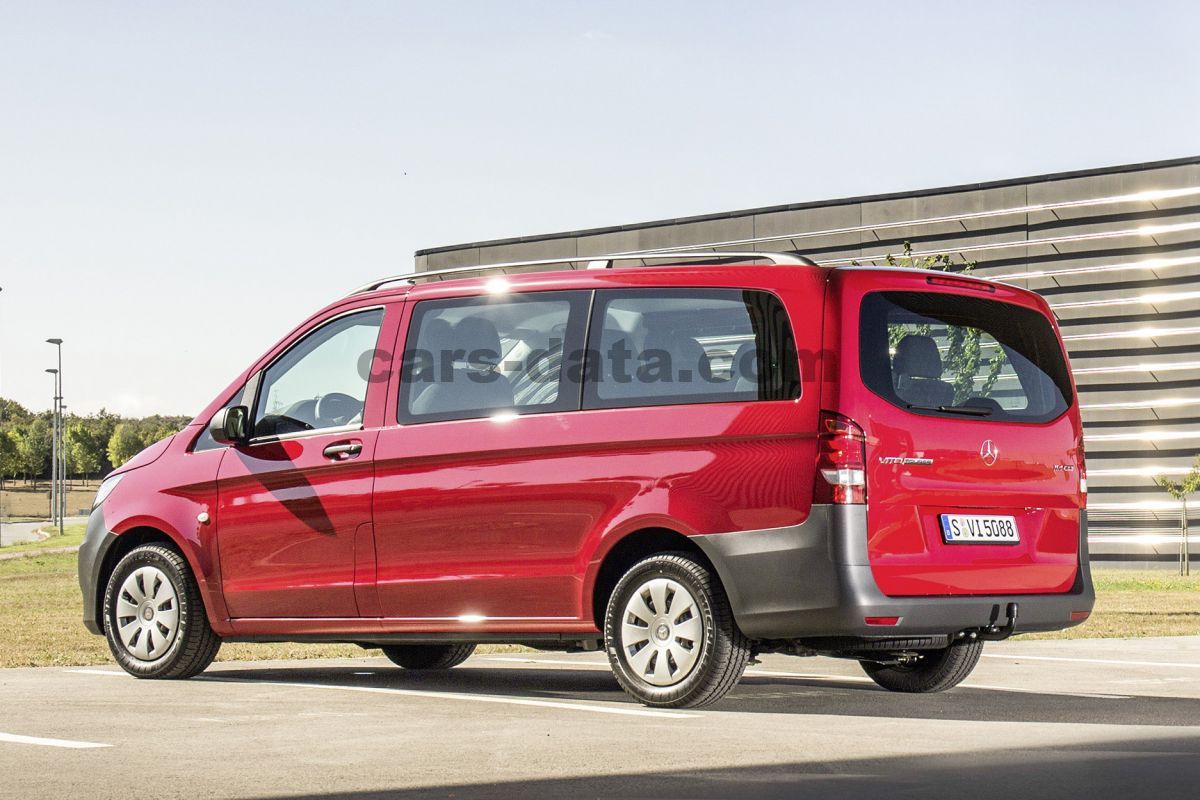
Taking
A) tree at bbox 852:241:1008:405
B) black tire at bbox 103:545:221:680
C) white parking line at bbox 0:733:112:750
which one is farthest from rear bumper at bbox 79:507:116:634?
tree at bbox 852:241:1008:405

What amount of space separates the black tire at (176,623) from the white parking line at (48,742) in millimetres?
2642

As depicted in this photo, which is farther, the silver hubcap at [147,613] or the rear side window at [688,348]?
the silver hubcap at [147,613]

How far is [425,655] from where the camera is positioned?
1045 centimetres

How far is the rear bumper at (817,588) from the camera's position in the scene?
24.1 ft

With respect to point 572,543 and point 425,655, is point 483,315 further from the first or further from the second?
point 425,655

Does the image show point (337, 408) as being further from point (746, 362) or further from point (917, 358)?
point (917, 358)

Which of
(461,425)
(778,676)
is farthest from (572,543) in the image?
(778,676)

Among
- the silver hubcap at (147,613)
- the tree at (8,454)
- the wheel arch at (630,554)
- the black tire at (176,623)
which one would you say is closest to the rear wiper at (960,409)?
the wheel arch at (630,554)

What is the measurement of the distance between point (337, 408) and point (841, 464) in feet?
9.69

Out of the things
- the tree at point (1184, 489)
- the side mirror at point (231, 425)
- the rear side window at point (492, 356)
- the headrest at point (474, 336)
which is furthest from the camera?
the tree at point (1184, 489)

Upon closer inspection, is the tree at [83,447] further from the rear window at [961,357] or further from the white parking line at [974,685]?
the rear window at [961,357]

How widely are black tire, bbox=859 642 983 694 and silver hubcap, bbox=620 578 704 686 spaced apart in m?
1.78

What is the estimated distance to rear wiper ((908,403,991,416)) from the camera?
25.1 feet

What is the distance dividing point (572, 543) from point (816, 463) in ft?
4.29
